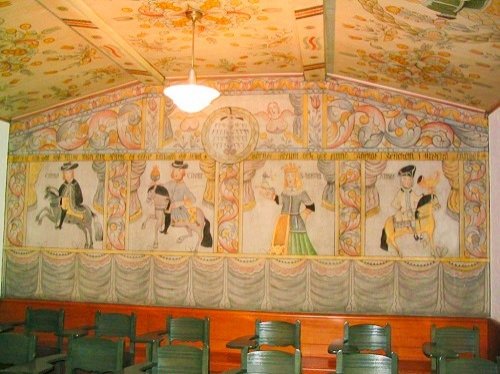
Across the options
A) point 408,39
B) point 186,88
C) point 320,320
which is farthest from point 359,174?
point 186,88

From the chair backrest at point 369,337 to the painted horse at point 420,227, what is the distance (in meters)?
1.59

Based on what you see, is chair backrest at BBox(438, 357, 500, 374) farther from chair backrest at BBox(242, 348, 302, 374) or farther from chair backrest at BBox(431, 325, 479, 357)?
chair backrest at BBox(431, 325, 479, 357)

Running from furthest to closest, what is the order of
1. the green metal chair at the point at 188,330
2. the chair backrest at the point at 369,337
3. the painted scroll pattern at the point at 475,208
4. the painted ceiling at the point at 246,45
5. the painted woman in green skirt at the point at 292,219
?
the painted woman in green skirt at the point at 292,219 → the painted scroll pattern at the point at 475,208 → the green metal chair at the point at 188,330 → the chair backrest at the point at 369,337 → the painted ceiling at the point at 246,45

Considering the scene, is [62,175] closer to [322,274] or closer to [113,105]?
[113,105]

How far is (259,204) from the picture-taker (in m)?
8.57

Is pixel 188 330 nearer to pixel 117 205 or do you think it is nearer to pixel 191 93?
pixel 117 205

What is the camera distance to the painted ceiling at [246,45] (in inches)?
228

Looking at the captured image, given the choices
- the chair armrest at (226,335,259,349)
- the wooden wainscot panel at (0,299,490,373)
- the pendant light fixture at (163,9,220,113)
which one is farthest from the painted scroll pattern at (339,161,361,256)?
the pendant light fixture at (163,9,220,113)

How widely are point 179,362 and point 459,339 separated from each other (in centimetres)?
334

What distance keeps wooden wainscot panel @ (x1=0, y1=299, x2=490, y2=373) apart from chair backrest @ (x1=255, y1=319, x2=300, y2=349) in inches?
42.4

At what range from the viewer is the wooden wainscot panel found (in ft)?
26.1

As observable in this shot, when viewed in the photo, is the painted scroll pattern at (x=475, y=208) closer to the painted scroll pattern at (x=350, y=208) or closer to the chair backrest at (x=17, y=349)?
the painted scroll pattern at (x=350, y=208)

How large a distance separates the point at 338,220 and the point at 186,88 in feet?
10.4

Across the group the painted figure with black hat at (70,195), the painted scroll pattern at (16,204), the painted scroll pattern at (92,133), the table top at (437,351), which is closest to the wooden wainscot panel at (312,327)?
the table top at (437,351)
